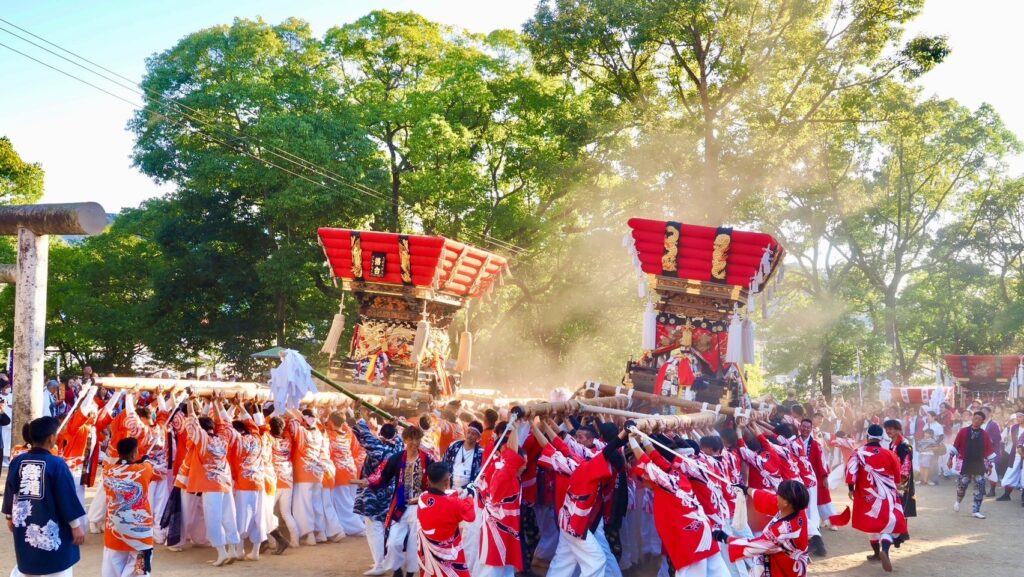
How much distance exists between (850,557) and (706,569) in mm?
4613

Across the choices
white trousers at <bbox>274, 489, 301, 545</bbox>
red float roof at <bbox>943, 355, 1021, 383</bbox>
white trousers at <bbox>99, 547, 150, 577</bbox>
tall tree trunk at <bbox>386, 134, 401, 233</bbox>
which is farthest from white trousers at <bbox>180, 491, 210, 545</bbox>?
red float roof at <bbox>943, 355, 1021, 383</bbox>

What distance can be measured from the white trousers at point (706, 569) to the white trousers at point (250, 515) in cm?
444

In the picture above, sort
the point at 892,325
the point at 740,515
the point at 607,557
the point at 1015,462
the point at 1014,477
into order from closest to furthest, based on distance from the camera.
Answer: the point at 607,557
the point at 740,515
the point at 1014,477
the point at 1015,462
the point at 892,325

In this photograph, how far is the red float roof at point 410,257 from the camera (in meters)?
19.1

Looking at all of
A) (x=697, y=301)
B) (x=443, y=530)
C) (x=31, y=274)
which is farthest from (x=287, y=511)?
(x=697, y=301)

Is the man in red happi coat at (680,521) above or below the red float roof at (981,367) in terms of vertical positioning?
below

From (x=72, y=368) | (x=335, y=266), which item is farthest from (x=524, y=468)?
(x=72, y=368)

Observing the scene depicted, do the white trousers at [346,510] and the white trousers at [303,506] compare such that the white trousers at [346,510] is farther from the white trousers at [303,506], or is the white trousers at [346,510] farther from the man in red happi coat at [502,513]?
the man in red happi coat at [502,513]

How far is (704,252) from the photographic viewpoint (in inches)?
619

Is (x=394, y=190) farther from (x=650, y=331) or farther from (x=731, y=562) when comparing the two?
(x=731, y=562)

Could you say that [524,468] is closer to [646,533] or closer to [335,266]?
[646,533]

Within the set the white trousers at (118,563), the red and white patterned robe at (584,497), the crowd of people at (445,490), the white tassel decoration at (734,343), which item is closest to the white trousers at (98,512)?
the crowd of people at (445,490)

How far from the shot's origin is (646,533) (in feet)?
28.4

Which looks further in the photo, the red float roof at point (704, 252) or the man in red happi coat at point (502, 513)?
the red float roof at point (704, 252)
